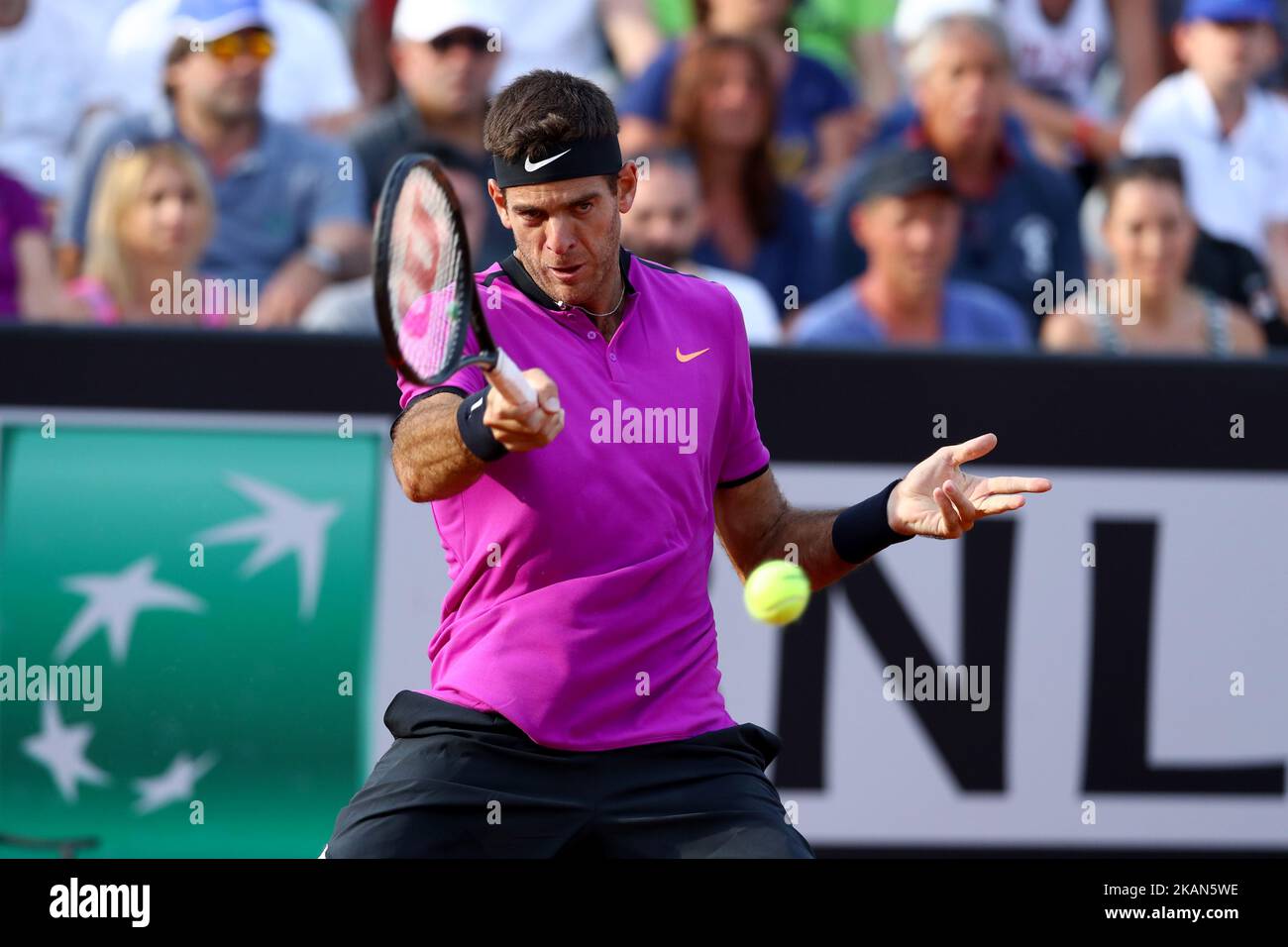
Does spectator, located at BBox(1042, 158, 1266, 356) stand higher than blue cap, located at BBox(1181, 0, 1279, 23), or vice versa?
blue cap, located at BBox(1181, 0, 1279, 23)

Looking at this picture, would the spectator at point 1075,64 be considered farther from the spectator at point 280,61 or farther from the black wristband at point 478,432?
the black wristband at point 478,432

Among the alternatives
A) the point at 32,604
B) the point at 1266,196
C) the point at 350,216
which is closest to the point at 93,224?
the point at 350,216

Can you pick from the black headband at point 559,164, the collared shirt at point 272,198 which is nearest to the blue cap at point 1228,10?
the collared shirt at point 272,198

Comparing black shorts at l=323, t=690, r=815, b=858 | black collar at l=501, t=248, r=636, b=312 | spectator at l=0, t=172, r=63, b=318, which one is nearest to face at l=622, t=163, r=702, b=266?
spectator at l=0, t=172, r=63, b=318

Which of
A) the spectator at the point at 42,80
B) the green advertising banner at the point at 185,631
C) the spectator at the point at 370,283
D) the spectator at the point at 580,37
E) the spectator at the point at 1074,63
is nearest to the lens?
the green advertising banner at the point at 185,631

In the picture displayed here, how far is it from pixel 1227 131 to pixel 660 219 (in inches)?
114

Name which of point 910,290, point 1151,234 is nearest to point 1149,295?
point 1151,234

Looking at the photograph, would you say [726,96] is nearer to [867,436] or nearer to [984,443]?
[867,436]

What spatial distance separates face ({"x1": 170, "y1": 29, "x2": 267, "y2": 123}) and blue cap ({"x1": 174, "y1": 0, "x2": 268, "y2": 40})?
0.05 meters

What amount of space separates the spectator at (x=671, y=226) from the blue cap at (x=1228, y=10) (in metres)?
2.76

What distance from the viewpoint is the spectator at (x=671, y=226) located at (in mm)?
7082

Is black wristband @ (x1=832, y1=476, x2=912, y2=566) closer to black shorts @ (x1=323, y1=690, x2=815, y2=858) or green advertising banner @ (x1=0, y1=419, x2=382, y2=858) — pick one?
black shorts @ (x1=323, y1=690, x2=815, y2=858)

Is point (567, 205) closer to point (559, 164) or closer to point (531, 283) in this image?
point (559, 164)

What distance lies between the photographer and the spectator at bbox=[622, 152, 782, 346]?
708cm
